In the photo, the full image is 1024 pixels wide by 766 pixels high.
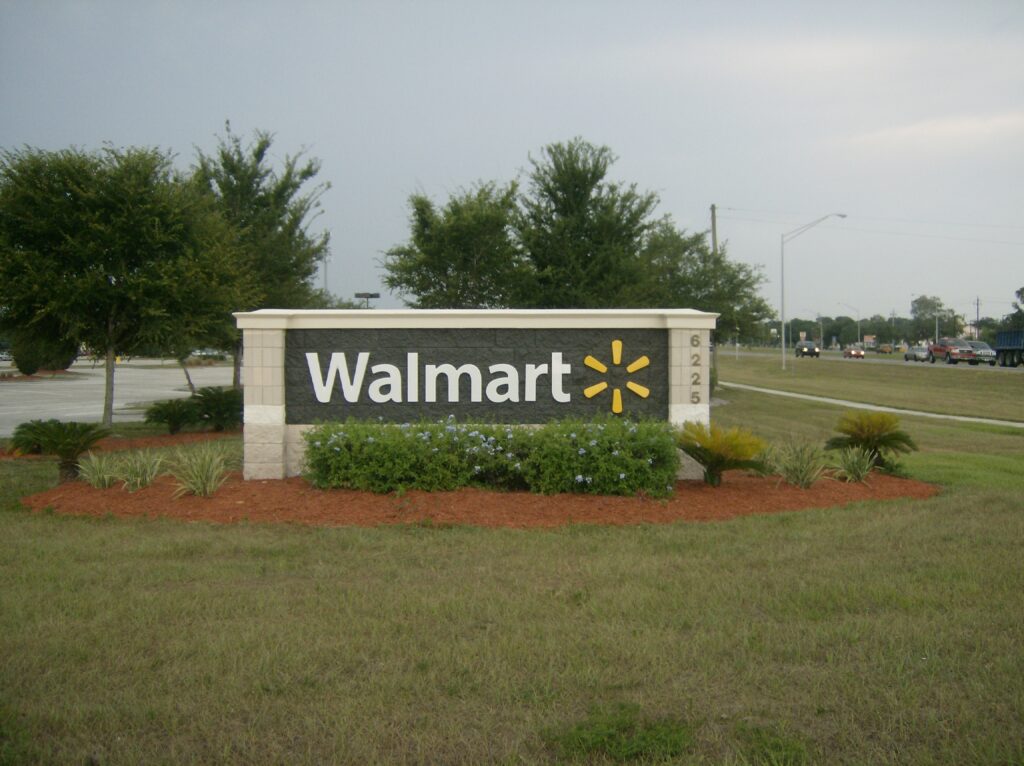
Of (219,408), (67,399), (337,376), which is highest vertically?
(337,376)

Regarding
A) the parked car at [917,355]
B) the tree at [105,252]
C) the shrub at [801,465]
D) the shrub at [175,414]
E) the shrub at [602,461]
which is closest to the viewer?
the shrub at [602,461]

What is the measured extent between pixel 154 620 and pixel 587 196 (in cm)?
1700

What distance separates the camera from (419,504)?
863 cm

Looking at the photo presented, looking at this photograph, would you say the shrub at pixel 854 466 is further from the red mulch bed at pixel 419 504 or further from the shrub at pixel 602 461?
the shrub at pixel 602 461

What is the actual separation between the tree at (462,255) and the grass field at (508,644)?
505 inches

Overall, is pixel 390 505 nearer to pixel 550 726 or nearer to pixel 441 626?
pixel 441 626

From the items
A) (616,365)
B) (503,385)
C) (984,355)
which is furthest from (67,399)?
(984,355)

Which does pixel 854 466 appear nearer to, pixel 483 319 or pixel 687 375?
pixel 687 375

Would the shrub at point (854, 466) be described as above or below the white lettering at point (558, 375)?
below

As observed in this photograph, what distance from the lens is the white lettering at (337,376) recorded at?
10.2m

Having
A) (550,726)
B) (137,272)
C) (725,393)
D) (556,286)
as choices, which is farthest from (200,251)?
(725,393)

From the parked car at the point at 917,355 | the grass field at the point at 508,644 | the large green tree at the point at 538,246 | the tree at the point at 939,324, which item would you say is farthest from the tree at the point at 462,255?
the tree at the point at 939,324

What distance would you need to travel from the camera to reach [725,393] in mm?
35406

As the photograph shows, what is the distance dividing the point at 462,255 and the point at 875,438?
443 inches
